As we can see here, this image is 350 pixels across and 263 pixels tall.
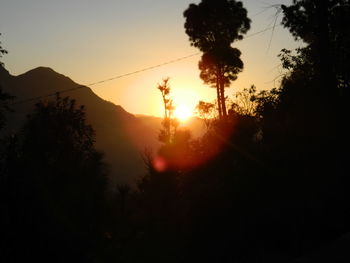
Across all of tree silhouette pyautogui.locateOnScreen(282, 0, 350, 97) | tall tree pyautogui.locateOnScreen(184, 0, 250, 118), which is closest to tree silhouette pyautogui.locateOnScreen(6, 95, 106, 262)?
tree silhouette pyautogui.locateOnScreen(282, 0, 350, 97)

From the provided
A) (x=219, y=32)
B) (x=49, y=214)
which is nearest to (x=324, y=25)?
(x=49, y=214)

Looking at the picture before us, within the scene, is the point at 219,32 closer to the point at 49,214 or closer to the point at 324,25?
the point at 324,25

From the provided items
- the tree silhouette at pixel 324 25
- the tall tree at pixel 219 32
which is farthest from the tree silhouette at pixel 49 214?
the tall tree at pixel 219 32

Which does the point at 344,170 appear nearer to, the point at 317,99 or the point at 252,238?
the point at 252,238

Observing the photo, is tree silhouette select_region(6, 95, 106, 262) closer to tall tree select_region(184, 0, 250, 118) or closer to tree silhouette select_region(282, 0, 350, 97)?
tree silhouette select_region(282, 0, 350, 97)

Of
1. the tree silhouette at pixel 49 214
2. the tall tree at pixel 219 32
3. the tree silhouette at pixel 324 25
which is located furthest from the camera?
the tall tree at pixel 219 32

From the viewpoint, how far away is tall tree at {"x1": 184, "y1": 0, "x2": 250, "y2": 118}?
29.8 meters

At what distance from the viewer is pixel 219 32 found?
3011cm

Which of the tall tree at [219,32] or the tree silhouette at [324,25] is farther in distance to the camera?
the tall tree at [219,32]

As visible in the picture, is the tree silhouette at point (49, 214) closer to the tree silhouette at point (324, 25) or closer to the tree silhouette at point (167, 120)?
the tree silhouette at point (324, 25)

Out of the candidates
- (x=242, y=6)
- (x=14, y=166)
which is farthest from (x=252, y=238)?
(x=242, y=6)

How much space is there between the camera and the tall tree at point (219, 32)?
29.8 m

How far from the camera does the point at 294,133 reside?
42.2 feet

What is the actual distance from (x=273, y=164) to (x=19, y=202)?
6784 mm
